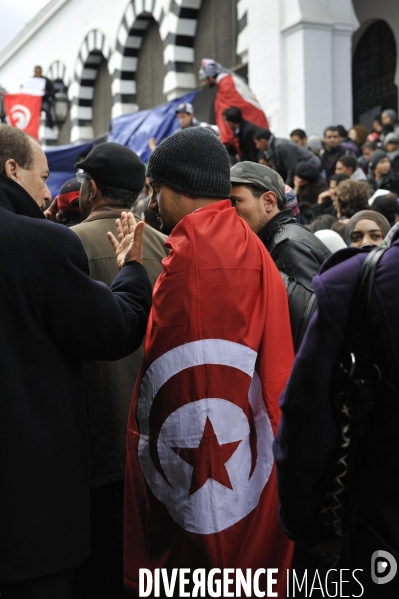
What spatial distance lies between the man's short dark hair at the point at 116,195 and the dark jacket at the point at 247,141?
5711 mm

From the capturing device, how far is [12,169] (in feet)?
8.68

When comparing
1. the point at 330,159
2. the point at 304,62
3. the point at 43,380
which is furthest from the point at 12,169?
the point at 304,62

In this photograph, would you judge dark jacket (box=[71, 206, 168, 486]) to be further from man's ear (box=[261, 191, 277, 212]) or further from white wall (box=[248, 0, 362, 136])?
white wall (box=[248, 0, 362, 136])

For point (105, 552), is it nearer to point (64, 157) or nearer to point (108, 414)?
point (108, 414)

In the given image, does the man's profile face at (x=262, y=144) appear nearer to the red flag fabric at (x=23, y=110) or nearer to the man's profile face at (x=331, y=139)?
the man's profile face at (x=331, y=139)

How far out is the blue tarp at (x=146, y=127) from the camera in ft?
40.4

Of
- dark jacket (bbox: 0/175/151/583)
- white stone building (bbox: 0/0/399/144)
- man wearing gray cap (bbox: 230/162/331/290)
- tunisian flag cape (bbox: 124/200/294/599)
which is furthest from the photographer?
white stone building (bbox: 0/0/399/144)

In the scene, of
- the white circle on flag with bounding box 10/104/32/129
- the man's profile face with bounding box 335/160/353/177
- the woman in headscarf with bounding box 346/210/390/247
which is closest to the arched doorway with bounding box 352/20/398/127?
the white circle on flag with bounding box 10/104/32/129

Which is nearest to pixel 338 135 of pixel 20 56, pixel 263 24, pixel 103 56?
pixel 263 24

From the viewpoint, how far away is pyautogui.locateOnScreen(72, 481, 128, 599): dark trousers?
10.5ft

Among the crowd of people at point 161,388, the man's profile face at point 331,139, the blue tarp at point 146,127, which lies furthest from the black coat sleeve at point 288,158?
the crowd of people at point 161,388

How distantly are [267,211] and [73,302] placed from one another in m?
1.20

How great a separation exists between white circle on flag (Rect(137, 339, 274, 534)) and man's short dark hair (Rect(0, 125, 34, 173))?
0.75m

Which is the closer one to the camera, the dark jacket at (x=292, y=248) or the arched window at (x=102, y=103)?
the dark jacket at (x=292, y=248)
